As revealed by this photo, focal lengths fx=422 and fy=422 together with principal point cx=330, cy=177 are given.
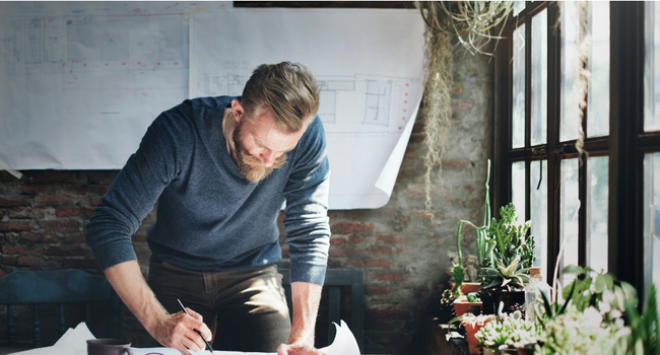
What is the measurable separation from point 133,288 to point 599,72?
5.64 ft

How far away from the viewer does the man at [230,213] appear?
4.79ft

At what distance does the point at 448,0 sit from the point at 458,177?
92 centimetres

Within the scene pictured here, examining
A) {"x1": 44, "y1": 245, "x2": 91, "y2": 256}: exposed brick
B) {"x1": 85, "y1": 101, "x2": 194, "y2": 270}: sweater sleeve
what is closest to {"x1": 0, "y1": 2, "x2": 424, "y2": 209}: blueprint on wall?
{"x1": 44, "y1": 245, "x2": 91, "y2": 256}: exposed brick

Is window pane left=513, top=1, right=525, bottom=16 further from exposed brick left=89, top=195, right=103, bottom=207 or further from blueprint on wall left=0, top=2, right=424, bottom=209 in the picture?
exposed brick left=89, top=195, right=103, bottom=207

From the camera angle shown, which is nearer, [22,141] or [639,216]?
[639,216]

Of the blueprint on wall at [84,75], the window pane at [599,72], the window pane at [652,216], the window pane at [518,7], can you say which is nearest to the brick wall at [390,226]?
the blueprint on wall at [84,75]

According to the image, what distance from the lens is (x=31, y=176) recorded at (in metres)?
2.28

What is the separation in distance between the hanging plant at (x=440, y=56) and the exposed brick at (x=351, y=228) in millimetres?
341

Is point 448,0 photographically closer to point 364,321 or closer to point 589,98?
point 589,98

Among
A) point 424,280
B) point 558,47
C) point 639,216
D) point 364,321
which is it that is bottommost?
point 364,321

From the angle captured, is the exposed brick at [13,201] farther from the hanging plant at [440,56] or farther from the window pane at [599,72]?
the window pane at [599,72]

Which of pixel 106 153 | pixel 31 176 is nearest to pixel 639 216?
pixel 106 153

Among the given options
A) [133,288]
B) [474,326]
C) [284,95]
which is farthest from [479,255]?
[133,288]

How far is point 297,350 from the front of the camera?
1351mm
